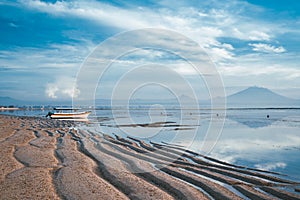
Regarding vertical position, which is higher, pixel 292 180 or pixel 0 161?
pixel 0 161

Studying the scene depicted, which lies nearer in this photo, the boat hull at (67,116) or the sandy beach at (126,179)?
the sandy beach at (126,179)

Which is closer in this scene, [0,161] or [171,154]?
[0,161]

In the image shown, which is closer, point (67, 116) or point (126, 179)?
point (126, 179)

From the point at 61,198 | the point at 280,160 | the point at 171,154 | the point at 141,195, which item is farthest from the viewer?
the point at 171,154

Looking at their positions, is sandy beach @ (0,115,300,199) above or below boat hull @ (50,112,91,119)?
below

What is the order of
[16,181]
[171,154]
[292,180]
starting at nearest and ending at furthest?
[16,181]
[292,180]
[171,154]

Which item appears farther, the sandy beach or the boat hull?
the boat hull

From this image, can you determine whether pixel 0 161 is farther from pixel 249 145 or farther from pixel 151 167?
pixel 249 145

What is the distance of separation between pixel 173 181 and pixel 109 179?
2158 millimetres

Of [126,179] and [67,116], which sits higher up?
[67,116]

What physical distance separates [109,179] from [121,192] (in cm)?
137

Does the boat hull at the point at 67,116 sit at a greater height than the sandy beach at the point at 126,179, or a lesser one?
greater

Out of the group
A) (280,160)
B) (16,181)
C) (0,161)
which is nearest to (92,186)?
(16,181)

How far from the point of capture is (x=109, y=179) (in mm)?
9008
